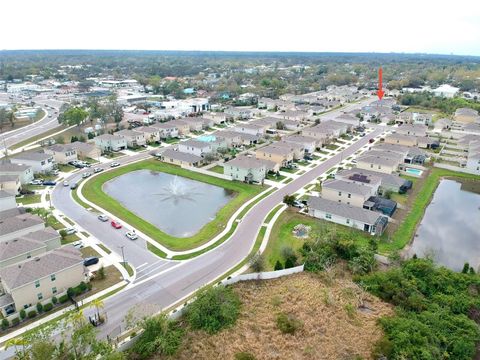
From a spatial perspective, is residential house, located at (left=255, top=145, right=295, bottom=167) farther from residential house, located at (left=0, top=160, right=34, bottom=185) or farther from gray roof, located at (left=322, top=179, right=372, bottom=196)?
residential house, located at (left=0, top=160, right=34, bottom=185)

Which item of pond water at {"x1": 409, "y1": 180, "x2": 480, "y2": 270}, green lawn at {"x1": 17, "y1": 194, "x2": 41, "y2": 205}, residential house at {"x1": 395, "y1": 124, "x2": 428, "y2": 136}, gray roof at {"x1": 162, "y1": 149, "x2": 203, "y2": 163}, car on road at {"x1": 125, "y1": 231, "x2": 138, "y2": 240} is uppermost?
residential house at {"x1": 395, "y1": 124, "x2": 428, "y2": 136}

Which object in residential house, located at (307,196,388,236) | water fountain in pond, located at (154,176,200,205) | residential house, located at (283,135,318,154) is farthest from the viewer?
residential house, located at (283,135,318,154)

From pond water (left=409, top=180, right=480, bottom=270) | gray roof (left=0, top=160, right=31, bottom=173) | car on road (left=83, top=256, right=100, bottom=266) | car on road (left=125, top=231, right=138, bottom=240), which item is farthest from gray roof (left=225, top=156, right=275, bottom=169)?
gray roof (left=0, top=160, right=31, bottom=173)

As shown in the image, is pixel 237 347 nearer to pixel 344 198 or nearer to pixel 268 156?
pixel 344 198

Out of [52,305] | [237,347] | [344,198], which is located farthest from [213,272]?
[344,198]

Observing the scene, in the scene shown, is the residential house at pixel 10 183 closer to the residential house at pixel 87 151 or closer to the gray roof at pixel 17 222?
the gray roof at pixel 17 222

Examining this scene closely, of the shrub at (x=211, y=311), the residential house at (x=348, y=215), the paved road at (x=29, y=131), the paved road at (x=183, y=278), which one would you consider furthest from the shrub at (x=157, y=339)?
the paved road at (x=29, y=131)
